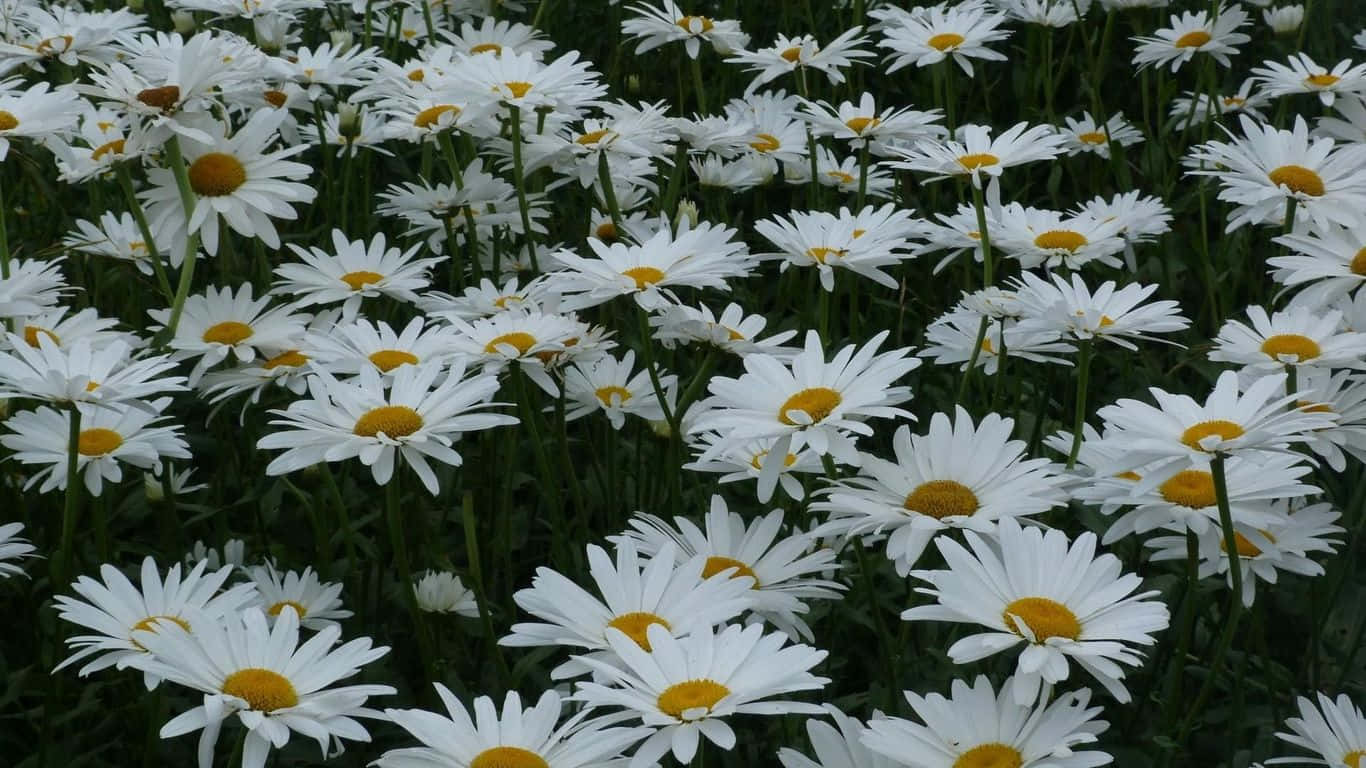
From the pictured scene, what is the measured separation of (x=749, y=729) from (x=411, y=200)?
1.81m

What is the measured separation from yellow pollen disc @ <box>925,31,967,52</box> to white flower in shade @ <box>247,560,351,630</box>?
2.37 meters

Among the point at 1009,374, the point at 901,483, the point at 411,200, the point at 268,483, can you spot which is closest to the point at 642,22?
the point at 411,200

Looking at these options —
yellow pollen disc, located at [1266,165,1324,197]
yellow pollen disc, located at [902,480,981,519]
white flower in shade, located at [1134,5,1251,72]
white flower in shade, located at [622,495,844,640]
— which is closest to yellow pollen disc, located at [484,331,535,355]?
white flower in shade, located at [622,495,844,640]

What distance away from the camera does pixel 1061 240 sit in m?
3.16

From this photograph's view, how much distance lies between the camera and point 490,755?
1.78m

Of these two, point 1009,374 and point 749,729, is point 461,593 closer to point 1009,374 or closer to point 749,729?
point 749,729

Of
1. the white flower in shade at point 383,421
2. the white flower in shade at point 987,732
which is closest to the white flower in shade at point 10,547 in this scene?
the white flower in shade at point 383,421

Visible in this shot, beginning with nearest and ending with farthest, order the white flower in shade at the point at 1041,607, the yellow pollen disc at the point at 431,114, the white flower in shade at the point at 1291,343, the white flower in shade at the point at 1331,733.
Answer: the white flower in shade at the point at 1041,607 < the white flower in shade at the point at 1331,733 < the white flower in shade at the point at 1291,343 < the yellow pollen disc at the point at 431,114

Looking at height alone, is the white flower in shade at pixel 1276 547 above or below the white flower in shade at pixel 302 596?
above

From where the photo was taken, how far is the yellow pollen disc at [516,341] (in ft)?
8.65

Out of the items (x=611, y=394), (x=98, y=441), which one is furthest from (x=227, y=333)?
(x=611, y=394)

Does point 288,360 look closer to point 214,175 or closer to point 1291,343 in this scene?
point 214,175

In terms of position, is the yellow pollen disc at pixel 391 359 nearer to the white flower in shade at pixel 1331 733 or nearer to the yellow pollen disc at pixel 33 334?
the yellow pollen disc at pixel 33 334

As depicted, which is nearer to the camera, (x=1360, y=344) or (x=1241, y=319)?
(x=1360, y=344)
